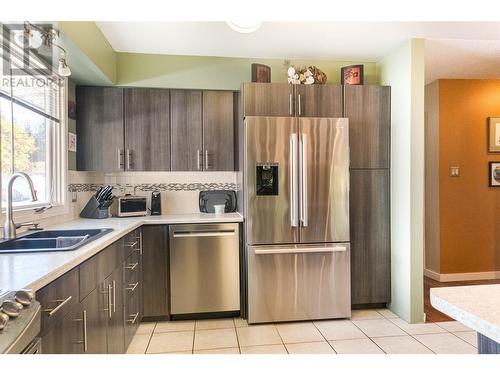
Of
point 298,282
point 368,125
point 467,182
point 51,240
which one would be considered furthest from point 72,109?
point 467,182

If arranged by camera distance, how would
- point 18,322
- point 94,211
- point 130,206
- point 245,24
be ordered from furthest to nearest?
Result: point 130,206 → point 94,211 → point 18,322 → point 245,24

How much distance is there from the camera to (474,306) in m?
0.70

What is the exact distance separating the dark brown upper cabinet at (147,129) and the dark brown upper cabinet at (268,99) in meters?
0.83

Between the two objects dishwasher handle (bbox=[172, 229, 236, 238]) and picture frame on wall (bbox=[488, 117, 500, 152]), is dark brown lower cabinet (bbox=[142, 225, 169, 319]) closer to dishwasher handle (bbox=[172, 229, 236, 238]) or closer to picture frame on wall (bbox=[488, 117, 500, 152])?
dishwasher handle (bbox=[172, 229, 236, 238])

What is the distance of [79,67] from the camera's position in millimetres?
2592

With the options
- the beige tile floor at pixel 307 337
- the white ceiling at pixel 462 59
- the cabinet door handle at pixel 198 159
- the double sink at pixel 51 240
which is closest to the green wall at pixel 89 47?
the cabinet door handle at pixel 198 159

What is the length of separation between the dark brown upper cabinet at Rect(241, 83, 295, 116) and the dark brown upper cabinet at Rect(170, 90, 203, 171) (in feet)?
1.87

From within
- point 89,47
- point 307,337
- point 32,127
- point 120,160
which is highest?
point 89,47

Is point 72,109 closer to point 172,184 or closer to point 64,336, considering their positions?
point 172,184

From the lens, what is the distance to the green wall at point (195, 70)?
3.13m

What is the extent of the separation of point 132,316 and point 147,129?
66.3 inches

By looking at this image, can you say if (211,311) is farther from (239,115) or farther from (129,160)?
(239,115)

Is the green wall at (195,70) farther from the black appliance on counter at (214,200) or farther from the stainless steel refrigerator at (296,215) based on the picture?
the black appliance on counter at (214,200)

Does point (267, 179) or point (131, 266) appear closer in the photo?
point (131, 266)
